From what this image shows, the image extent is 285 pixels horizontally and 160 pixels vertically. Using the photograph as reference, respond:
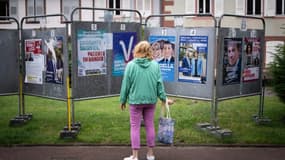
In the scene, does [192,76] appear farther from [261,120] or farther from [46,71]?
[46,71]

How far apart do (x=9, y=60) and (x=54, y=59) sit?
1.48 meters

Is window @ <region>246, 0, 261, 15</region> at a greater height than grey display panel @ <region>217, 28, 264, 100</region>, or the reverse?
window @ <region>246, 0, 261, 15</region>

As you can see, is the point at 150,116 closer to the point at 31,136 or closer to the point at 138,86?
the point at 138,86

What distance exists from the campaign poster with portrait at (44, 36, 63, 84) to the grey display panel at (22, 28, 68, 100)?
0.12 feet

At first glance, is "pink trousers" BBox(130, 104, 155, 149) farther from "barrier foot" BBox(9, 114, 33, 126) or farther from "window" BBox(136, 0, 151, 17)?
"window" BBox(136, 0, 151, 17)

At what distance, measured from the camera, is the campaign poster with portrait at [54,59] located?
32.1ft

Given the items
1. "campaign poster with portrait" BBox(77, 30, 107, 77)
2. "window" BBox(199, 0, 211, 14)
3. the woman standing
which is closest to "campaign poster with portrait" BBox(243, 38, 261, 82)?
"campaign poster with portrait" BBox(77, 30, 107, 77)

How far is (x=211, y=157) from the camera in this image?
8406mm

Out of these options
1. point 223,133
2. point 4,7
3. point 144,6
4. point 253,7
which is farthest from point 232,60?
point 4,7

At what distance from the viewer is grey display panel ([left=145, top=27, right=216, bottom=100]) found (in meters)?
9.71

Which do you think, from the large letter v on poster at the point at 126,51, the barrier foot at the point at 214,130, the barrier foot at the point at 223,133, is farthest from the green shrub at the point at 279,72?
the large letter v on poster at the point at 126,51

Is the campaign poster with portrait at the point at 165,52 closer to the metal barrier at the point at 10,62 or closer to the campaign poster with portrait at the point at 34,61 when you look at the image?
the campaign poster with portrait at the point at 34,61

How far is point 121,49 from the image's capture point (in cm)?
1043

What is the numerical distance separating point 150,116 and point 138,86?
0.54 metres
